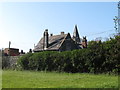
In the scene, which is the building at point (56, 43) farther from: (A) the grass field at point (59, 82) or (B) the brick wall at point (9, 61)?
(A) the grass field at point (59, 82)

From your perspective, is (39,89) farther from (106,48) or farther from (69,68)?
(69,68)

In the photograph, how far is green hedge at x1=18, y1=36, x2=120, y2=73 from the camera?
717 inches

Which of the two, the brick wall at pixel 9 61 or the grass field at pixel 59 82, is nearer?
the grass field at pixel 59 82

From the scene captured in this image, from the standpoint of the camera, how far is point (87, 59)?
19859 millimetres

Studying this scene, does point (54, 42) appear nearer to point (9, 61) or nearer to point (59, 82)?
point (9, 61)

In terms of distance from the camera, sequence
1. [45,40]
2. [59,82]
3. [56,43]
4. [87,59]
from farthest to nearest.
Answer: [56,43] < [45,40] < [87,59] < [59,82]

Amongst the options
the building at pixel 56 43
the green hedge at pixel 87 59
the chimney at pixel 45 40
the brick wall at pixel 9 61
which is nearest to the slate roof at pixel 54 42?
the building at pixel 56 43

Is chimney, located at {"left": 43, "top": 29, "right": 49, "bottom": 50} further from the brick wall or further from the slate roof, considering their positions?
the brick wall

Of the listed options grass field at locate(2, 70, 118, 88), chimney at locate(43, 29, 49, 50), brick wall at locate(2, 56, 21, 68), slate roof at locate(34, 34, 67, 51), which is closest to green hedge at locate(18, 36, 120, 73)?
grass field at locate(2, 70, 118, 88)

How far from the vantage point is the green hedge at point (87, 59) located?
59.7 feet

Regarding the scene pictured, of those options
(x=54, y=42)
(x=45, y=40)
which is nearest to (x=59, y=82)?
(x=45, y=40)

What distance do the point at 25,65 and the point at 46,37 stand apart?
1635 cm

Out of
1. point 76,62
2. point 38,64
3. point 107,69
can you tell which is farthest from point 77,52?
point 38,64

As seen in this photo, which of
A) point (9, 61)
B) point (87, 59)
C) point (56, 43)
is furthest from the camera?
point (56, 43)
